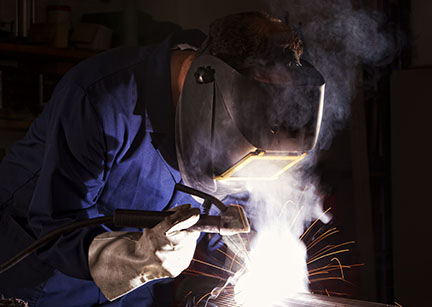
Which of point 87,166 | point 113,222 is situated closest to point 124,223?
point 113,222

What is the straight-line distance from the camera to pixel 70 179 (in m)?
1.40

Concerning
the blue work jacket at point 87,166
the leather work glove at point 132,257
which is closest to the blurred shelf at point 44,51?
the blue work jacket at point 87,166

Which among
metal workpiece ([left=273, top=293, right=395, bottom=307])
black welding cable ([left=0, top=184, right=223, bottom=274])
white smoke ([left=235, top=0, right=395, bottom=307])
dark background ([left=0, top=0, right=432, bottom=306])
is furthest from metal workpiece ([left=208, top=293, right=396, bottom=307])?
dark background ([left=0, top=0, right=432, bottom=306])

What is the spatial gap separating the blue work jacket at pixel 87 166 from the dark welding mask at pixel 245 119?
175 mm

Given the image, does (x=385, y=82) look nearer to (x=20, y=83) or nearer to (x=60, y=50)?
(x=60, y=50)

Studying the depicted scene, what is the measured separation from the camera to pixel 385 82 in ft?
10.8

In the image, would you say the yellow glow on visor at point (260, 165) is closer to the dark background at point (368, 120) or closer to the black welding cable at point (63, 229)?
the black welding cable at point (63, 229)

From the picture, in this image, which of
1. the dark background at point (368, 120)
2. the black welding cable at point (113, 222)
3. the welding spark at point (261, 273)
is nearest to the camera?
the black welding cable at point (113, 222)

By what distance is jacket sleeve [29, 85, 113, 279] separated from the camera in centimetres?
136

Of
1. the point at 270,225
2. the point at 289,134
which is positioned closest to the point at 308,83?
the point at 289,134

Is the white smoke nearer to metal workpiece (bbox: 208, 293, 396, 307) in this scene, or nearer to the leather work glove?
metal workpiece (bbox: 208, 293, 396, 307)

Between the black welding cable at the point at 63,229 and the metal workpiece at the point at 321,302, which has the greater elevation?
the black welding cable at the point at 63,229

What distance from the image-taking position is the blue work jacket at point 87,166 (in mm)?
1396

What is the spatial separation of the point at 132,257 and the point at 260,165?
0.39m
